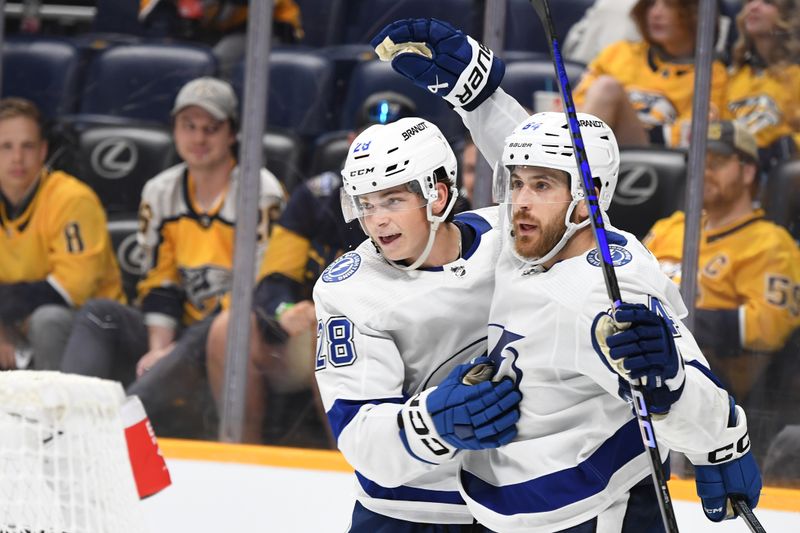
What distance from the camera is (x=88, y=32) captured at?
12.5ft

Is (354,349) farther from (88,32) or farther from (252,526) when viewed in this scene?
(88,32)

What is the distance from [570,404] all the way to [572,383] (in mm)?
35

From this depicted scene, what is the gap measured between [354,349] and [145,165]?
5.90ft

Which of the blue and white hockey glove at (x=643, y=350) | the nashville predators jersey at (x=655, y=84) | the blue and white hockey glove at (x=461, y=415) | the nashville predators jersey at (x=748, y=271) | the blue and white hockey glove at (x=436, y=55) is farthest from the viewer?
the nashville predators jersey at (x=655, y=84)

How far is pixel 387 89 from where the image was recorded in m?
3.50

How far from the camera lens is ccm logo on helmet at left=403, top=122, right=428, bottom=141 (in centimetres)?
211

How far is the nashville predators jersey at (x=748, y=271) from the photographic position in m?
3.13

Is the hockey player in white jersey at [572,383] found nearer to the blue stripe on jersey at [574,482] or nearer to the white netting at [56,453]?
the blue stripe on jersey at [574,482]

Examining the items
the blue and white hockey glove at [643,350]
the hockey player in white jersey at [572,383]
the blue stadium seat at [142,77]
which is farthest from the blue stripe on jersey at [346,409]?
the blue stadium seat at [142,77]

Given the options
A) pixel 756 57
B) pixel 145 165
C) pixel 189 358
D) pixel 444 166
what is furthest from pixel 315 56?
pixel 444 166

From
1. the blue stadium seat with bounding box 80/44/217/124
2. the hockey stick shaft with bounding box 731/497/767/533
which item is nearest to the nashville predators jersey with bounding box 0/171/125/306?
the blue stadium seat with bounding box 80/44/217/124

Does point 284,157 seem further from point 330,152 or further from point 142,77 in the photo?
Answer: point 142,77

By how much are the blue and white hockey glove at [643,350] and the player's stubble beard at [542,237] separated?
0.21 meters

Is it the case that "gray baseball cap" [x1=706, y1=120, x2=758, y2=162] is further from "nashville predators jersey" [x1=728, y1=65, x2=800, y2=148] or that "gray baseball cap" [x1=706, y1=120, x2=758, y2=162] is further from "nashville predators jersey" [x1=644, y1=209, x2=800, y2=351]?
"nashville predators jersey" [x1=644, y1=209, x2=800, y2=351]
